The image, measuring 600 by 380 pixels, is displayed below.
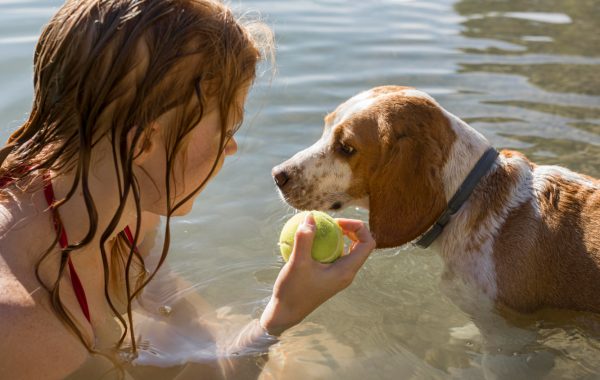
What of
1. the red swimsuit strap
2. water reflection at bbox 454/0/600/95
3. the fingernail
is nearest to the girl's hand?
the fingernail

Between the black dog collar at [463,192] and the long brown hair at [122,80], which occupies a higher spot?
the long brown hair at [122,80]

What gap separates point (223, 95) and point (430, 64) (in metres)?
5.14

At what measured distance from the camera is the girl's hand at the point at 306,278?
10.9 feet

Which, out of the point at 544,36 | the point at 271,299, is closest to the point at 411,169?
the point at 271,299

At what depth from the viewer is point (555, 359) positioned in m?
3.95

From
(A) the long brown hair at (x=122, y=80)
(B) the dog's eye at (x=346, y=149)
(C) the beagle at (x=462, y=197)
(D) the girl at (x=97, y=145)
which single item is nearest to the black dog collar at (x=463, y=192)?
(C) the beagle at (x=462, y=197)

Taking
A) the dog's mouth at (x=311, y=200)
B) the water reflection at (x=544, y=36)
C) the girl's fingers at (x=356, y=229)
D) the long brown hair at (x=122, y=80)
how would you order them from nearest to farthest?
the long brown hair at (x=122, y=80)
the girl's fingers at (x=356, y=229)
the dog's mouth at (x=311, y=200)
the water reflection at (x=544, y=36)

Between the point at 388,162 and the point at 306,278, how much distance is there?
825 mm

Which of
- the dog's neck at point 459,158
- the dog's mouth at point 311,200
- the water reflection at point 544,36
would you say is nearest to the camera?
the dog's neck at point 459,158

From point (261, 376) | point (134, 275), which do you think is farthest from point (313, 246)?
point (134, 275)

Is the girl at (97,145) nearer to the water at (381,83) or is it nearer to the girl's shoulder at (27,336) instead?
the girl's shoulder at (27,336)

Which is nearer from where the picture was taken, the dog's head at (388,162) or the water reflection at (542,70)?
the dog's head at (388,162)

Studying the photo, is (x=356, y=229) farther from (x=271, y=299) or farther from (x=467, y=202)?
(x=467, y=202)

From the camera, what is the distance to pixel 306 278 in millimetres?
3371
